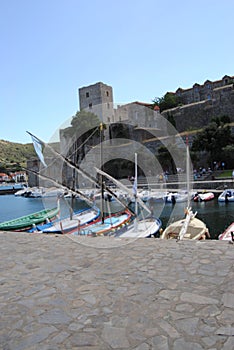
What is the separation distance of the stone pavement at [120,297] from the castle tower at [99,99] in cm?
5980

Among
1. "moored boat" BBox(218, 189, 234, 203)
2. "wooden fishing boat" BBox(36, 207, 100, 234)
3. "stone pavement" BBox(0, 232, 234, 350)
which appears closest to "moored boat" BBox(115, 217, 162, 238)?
"wooden fishing boat" BBox(36, 207, 100, 234)

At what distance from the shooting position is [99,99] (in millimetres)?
67312

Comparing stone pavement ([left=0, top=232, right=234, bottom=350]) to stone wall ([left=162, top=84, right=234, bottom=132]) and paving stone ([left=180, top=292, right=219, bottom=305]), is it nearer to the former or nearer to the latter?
paving stone ([left=180, top=292, right=219, bottom=305])

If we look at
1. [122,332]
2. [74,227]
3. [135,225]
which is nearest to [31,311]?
[122,332]

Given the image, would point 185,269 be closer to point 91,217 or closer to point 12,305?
point 12,305

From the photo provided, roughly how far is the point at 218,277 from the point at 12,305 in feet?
9.66

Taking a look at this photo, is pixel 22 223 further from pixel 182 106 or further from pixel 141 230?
pixel 182 106

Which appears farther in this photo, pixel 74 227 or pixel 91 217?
pixel 91 217

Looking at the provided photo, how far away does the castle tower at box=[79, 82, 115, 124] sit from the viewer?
66.5 meters

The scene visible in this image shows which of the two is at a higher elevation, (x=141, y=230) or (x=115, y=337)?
(x=115, y=337)

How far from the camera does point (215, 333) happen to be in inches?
121

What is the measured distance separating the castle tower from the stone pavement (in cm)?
5980

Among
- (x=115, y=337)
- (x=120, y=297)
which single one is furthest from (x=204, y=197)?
(x=115, y=337)

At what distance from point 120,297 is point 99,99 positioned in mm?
65928
